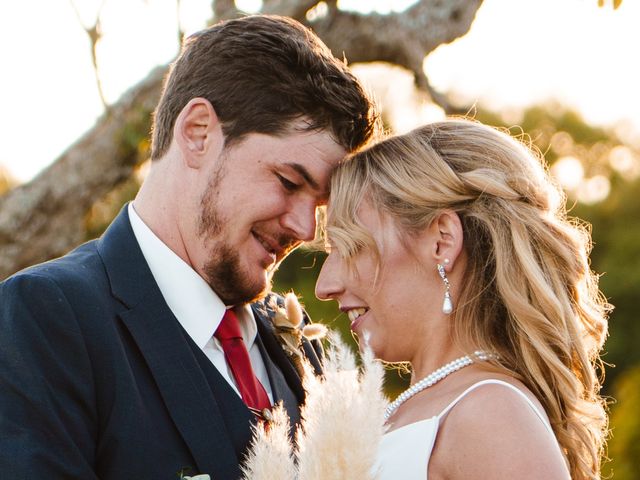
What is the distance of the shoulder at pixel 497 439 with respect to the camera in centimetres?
327

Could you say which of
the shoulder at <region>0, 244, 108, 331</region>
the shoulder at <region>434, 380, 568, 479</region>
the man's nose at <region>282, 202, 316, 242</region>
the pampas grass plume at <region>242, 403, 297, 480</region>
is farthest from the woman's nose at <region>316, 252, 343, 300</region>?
the pampas grass plume at <region>242, 403, 297, 480</region>

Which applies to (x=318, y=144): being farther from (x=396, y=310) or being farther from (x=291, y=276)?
(x=291, y=276)

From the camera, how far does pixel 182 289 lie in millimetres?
3965

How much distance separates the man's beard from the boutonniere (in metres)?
0.44

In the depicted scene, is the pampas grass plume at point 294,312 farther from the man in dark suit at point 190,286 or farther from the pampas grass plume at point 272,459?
the pampas grass plume at point 272,459

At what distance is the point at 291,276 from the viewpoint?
98.0 ft

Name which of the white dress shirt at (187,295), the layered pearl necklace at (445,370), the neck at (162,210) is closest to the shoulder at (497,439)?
the layered pearl necklace at (445,370)

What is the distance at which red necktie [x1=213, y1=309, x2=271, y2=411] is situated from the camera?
3977 mm

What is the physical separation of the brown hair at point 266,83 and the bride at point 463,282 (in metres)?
0.27

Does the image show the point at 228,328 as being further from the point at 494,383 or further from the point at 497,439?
the point at 497,439

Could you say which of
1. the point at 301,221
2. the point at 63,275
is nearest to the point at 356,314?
the point at 301,221

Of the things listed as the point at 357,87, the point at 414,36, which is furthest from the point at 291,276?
the point at 357,87

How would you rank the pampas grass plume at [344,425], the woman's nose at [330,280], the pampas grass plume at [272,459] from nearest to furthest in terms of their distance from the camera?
1. the pampas grass plume at [344,425]
2. the pampas grass plume at [272,459]
3. the woman's nose at [330,280]

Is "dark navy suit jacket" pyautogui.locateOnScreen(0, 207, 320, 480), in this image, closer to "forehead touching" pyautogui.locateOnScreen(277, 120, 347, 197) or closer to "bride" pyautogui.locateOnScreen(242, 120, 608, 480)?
"bride" pyautogui.locateOnScreen(242, 120, 608, 480)
